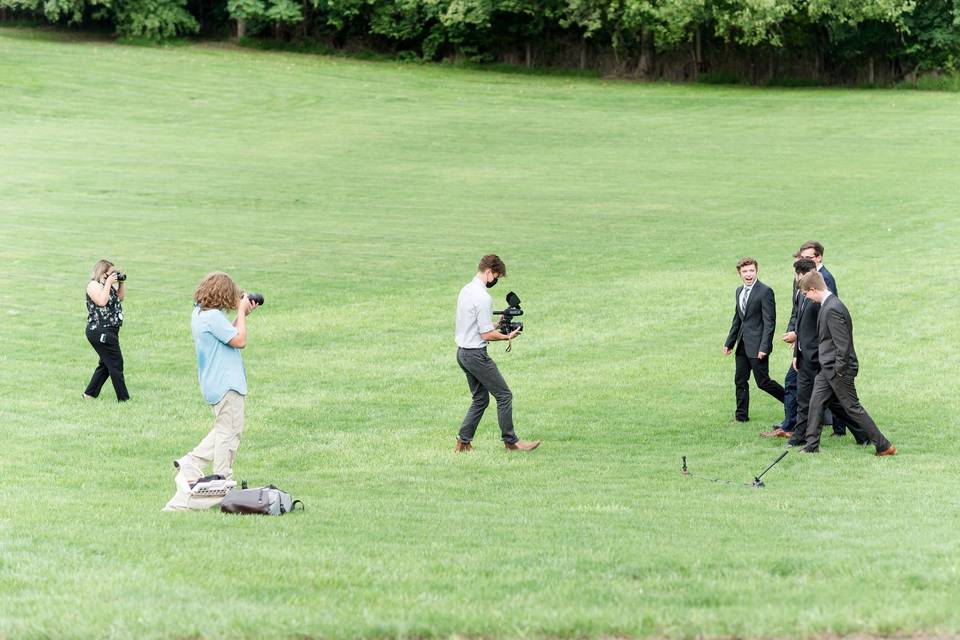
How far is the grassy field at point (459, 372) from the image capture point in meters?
8.26

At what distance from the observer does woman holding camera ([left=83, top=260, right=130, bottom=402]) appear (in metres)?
17.0

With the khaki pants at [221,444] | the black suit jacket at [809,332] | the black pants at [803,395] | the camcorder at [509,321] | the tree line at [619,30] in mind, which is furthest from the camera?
the tree line at [619,30]

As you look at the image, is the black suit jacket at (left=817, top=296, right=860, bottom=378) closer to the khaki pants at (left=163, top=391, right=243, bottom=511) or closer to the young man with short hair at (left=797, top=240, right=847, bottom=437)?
the young man with short hair at (left=797, top=240, right=847, bottom=437)

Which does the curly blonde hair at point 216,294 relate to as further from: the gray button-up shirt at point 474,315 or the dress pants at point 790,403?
the dress pants at point 790,403

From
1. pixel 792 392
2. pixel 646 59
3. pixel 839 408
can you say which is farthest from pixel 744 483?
pixel 646 59

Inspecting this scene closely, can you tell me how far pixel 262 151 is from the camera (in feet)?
146

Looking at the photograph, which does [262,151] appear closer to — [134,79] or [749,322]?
[134,79]

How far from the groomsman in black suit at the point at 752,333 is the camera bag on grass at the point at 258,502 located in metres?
7.59

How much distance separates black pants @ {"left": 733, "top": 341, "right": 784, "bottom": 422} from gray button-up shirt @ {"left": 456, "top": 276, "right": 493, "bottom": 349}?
4243 mm

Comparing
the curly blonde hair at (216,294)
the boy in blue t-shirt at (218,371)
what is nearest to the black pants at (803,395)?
the boy in blue t-shirt at (218,371)

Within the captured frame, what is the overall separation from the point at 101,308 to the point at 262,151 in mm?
28005

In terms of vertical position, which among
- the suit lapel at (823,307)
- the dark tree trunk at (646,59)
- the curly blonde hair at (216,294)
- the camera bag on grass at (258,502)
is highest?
the dark tree trunk at (646,59)

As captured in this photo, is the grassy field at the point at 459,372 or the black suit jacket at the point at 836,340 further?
the black suit jacket at the point at 836,340

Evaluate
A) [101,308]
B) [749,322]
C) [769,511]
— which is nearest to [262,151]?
[101,308]
